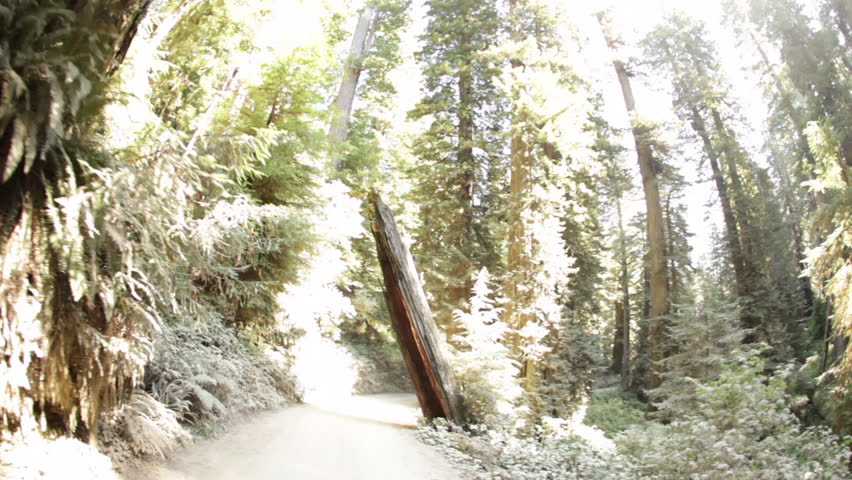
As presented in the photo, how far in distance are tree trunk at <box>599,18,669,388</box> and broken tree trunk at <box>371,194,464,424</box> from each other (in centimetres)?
958

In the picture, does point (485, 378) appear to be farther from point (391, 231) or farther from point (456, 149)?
point (456, 149)

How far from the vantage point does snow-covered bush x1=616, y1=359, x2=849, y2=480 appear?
5.51 metres

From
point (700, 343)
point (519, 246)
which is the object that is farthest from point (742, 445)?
point (700, 343)

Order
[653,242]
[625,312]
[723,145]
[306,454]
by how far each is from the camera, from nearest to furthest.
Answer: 1. [306,454]
2. [653,242]
3. [723,145]
4. [625,312]

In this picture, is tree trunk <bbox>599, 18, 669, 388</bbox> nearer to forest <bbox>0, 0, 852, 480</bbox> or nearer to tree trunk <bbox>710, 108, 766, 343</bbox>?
forest <bbox>0, 0, 852, 480</bbox>

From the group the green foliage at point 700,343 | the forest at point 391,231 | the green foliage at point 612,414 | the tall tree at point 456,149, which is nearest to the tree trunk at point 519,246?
the forest at point 391,231

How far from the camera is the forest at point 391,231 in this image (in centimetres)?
377

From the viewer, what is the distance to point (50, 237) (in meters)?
3.56

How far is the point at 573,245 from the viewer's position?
16125 millimetres

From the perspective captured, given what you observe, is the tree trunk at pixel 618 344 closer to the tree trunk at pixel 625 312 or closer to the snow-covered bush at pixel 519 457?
the tree trunk at pixel 625 312

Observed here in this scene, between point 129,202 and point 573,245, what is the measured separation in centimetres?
1415

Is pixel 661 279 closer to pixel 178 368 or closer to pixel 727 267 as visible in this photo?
pixel 727 267

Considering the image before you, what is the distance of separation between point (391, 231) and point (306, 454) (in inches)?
158

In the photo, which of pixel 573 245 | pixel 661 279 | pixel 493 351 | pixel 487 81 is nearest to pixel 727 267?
pixel 661 279
